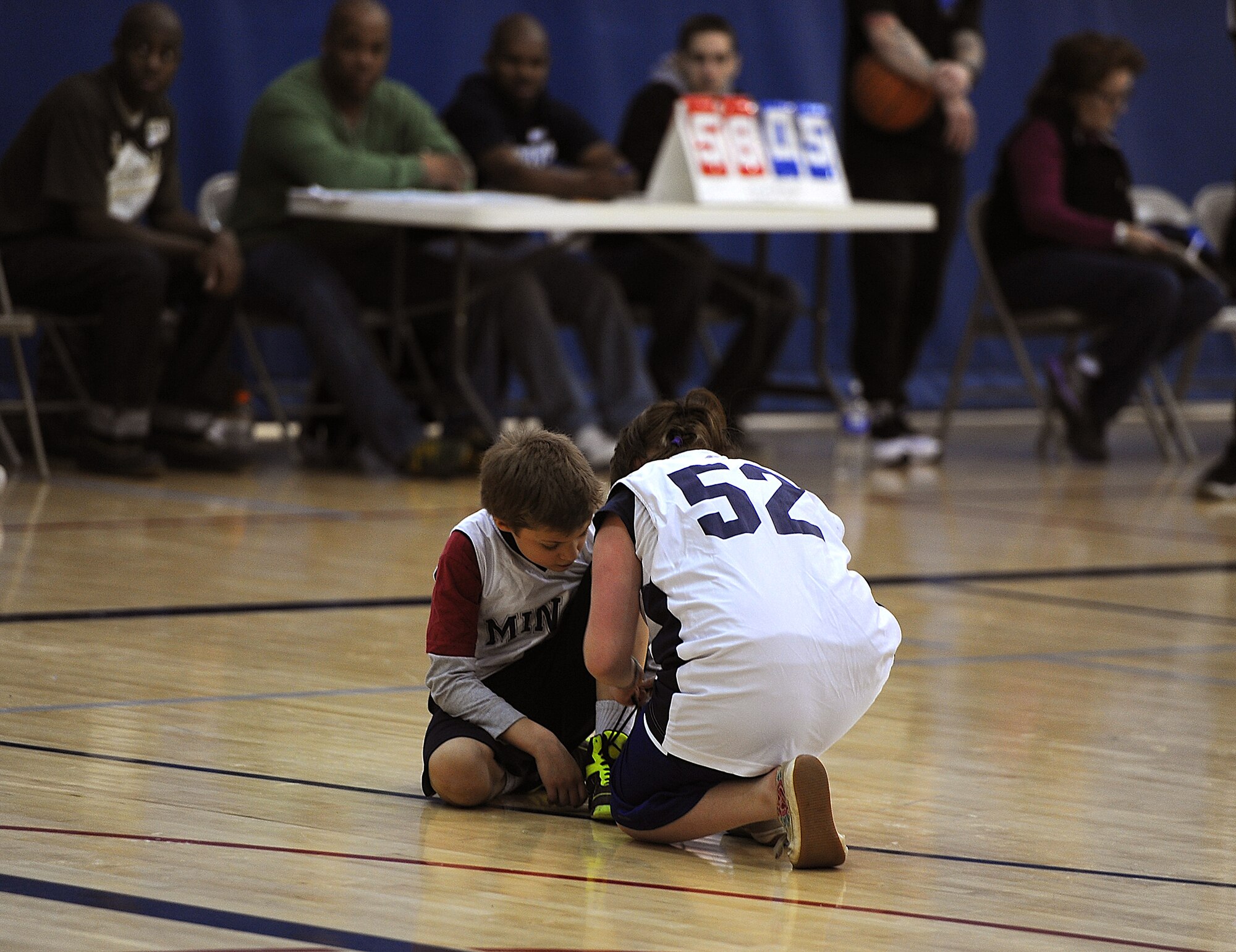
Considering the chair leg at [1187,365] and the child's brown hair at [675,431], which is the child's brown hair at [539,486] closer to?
the child's brown hair at [675,431]

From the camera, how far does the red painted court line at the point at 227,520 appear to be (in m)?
4.36

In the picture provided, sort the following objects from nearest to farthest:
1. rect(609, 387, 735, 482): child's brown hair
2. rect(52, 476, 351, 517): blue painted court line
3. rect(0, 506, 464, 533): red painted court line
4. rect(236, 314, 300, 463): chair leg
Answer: rect(609, 387, 735, 482): child's brown hair, rect(0, 506, 464, 533): red painted court line, rect(52, 476, 351, 517): blue painted court line, rect(236, 314, 300, 463): chair leg

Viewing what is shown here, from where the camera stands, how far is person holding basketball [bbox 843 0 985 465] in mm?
6227

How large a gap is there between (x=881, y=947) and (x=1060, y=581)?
8.61 ft

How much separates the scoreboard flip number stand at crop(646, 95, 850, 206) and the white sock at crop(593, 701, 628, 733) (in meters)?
3.69

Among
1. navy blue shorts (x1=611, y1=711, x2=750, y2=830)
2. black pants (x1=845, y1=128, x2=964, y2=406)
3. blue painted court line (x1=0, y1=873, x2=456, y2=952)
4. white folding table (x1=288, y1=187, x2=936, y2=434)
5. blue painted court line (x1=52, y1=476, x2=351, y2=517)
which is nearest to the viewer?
blue painted court line (x1=0, y1=873, x2=456, y2=952)

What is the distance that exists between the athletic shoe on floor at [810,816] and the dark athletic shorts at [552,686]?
0.40 m

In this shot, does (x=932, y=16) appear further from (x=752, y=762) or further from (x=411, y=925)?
(x=411, y=925)

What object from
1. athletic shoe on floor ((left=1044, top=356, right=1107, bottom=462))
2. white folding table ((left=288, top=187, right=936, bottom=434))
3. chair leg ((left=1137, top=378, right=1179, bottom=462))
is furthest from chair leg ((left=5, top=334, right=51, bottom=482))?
chair leg ((left=1137, top=378, right=1179, bottom=462))

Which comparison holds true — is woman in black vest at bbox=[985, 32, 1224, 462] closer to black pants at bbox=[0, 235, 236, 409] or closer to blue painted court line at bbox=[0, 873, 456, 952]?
black pants at bbox=[0, 235, 236, 409]

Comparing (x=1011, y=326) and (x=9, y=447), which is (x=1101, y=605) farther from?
(x=9, y=447)

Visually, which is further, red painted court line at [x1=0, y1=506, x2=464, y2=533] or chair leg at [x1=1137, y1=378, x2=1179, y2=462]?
chair leg at [x1=1137, y1=378, x2=1179, y2=462]

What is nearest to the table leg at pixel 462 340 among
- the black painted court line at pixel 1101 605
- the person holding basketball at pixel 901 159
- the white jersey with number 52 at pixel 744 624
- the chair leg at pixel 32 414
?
the chair leg at pixel 32 414

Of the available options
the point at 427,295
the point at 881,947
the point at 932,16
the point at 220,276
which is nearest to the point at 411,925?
the point at 881,947
